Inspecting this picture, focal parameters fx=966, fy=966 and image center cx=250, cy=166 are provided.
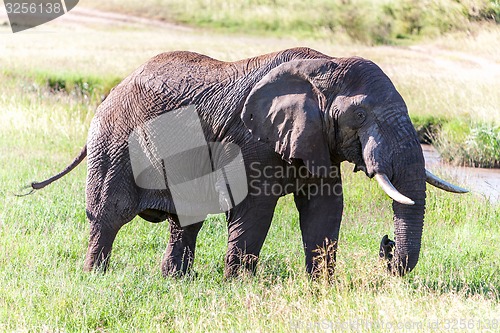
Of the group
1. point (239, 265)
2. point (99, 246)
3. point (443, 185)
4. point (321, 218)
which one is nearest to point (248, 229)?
point (239, 265)

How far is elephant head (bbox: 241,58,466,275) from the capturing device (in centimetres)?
675

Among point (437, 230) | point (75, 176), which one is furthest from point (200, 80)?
point (75, 176)

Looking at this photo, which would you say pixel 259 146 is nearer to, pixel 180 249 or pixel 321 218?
pixel 321 218

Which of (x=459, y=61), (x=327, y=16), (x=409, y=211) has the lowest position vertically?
(x=327, y=16)

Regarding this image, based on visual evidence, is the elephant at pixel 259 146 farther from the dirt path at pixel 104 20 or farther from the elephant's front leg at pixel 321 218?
the dirt path at pixel 104 20

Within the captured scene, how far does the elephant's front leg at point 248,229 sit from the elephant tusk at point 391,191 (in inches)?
38.0

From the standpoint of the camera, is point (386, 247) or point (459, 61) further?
point (459, 61)

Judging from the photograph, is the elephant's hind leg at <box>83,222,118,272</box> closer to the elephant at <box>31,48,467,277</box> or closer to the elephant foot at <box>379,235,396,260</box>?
the elephant at <box>31,48,467,277</box>

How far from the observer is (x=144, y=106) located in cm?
766

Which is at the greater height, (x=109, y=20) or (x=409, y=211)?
(x=409, y=211)

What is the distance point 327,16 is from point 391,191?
3114 centimetres

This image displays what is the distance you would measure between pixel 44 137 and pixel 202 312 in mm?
7785

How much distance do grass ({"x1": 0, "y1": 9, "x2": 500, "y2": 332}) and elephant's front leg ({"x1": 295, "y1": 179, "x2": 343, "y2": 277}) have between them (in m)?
0.17

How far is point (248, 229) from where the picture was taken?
729 cm
